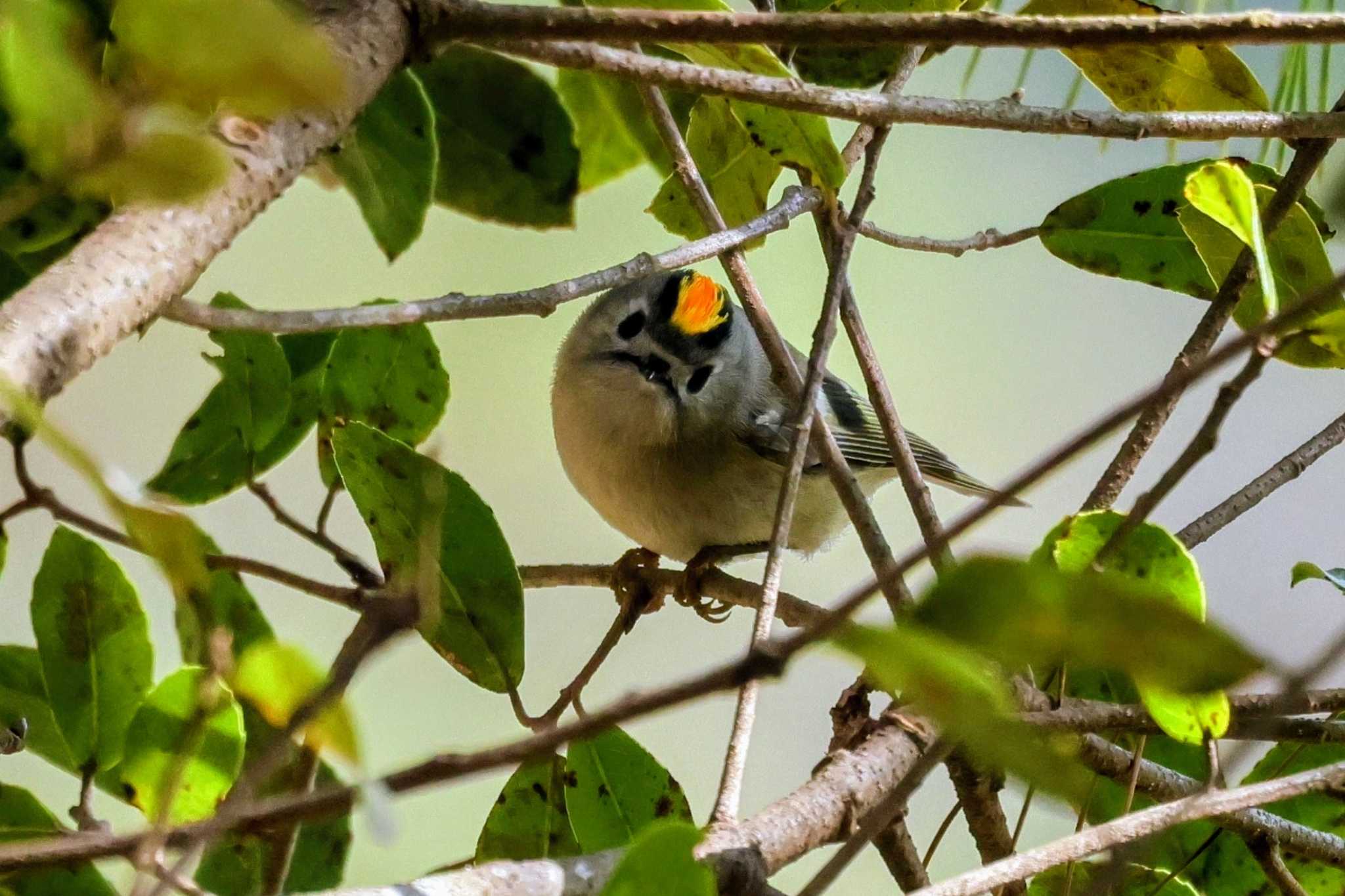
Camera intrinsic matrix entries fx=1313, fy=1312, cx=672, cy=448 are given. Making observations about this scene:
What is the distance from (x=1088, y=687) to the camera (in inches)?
36.8

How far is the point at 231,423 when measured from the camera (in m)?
0.96

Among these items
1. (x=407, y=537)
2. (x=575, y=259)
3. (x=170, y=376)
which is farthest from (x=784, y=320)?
(x=407, y=537)

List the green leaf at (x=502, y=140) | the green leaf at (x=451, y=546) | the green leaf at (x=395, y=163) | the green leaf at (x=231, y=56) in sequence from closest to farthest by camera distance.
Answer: the green leaf at (x=231, y=56)
the green leaf at (x=451, y=546)
the green leaf at (x=395, y=163)
the green leaf at (x=502, y=140)

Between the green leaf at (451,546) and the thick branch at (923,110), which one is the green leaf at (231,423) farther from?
the thick branch at (923,110)

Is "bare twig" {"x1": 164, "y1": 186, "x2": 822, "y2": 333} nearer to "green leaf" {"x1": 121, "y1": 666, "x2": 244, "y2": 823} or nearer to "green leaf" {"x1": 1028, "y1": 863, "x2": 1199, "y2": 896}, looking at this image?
"green leaf" {"x1": 121, "y1": 666, "x2": 244, "y2": 823}

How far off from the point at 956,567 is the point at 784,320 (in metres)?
2.30

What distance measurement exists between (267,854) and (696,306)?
1068mm

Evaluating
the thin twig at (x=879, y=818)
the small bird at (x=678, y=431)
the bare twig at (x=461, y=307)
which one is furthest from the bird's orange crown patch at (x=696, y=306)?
the thin twig at (x=879, y=818)

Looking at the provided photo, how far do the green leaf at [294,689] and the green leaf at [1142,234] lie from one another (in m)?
0.82

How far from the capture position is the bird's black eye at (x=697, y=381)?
184cm

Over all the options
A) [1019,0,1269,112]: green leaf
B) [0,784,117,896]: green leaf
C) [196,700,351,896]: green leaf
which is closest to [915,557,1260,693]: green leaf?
[0,784,117,896]: green leaf

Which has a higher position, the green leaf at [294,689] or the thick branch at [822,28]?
the thick branch at [822,28]

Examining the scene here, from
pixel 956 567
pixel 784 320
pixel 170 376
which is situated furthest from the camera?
pixel 784 320

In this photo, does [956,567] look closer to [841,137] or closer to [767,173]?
[767,173]
